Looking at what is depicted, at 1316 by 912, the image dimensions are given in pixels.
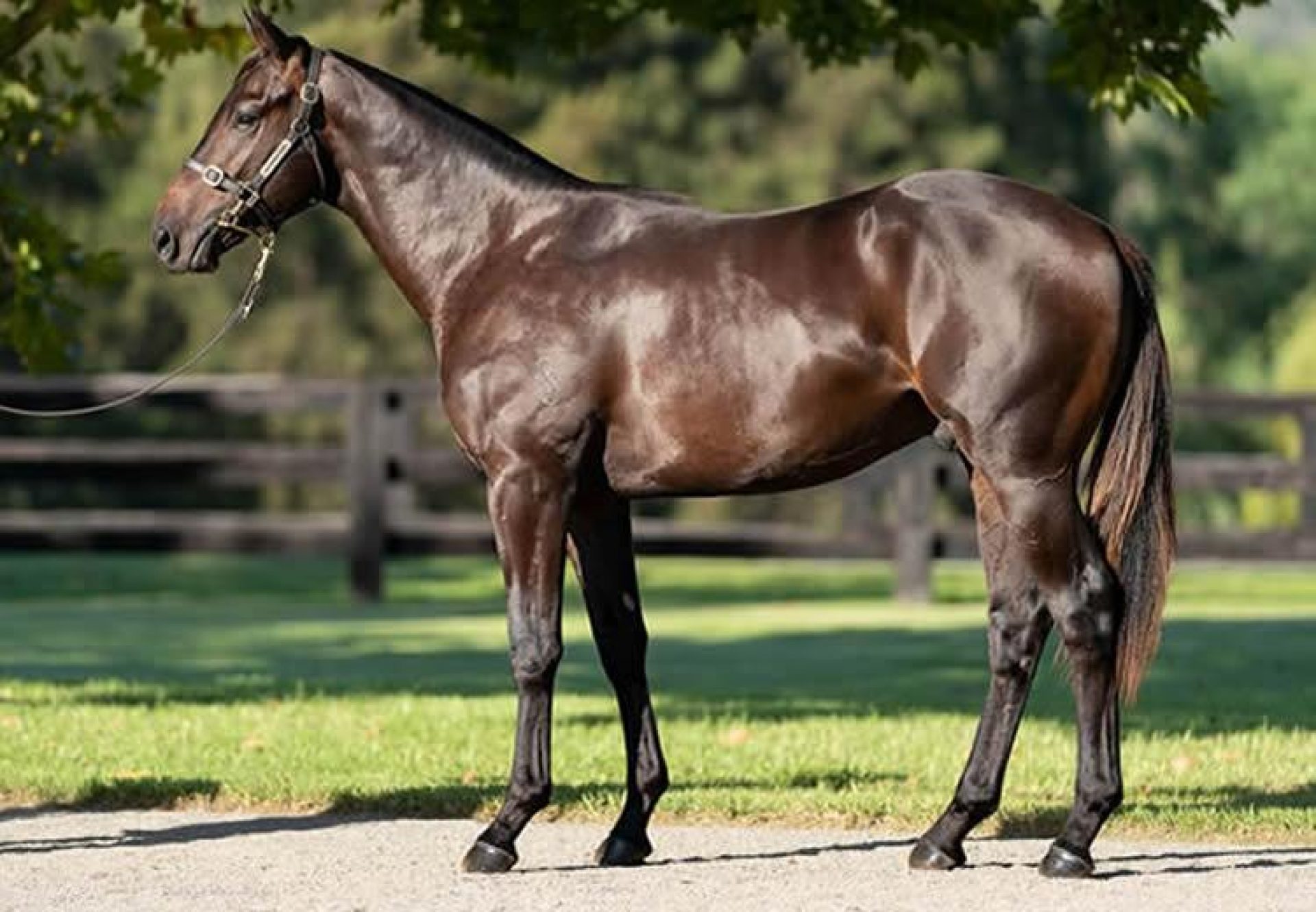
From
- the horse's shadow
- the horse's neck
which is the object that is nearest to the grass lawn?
the horse's shadow

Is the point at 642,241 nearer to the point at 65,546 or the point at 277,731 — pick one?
the point at 277,731

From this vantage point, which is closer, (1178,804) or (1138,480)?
(1138,480)

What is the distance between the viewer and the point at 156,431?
39688 mm

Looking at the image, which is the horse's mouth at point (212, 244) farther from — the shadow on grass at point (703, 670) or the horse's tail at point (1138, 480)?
the shadow on grass at point (703, 670)

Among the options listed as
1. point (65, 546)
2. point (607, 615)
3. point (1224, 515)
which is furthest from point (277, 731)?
point (1224, 515)

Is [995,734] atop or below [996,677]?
below

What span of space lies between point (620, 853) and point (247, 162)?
223cm

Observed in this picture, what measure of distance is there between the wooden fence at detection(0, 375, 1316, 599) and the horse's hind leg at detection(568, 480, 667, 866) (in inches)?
499

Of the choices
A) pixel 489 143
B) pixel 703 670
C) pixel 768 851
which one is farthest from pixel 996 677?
pixel 703 670

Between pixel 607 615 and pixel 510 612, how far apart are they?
0.46 m

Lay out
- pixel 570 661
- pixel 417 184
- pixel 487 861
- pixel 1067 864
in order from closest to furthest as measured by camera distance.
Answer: pixel 1067 864 → pixel 487 861 → pixel 417 184 → pixel 570 661

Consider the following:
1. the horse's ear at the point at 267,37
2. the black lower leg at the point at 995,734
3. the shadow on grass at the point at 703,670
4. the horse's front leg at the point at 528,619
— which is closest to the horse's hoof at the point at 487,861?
the horse's front leg at the point at 528,619

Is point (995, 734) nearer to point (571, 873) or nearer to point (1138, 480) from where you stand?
point (1138, 480)

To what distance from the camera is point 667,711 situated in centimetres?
1333
